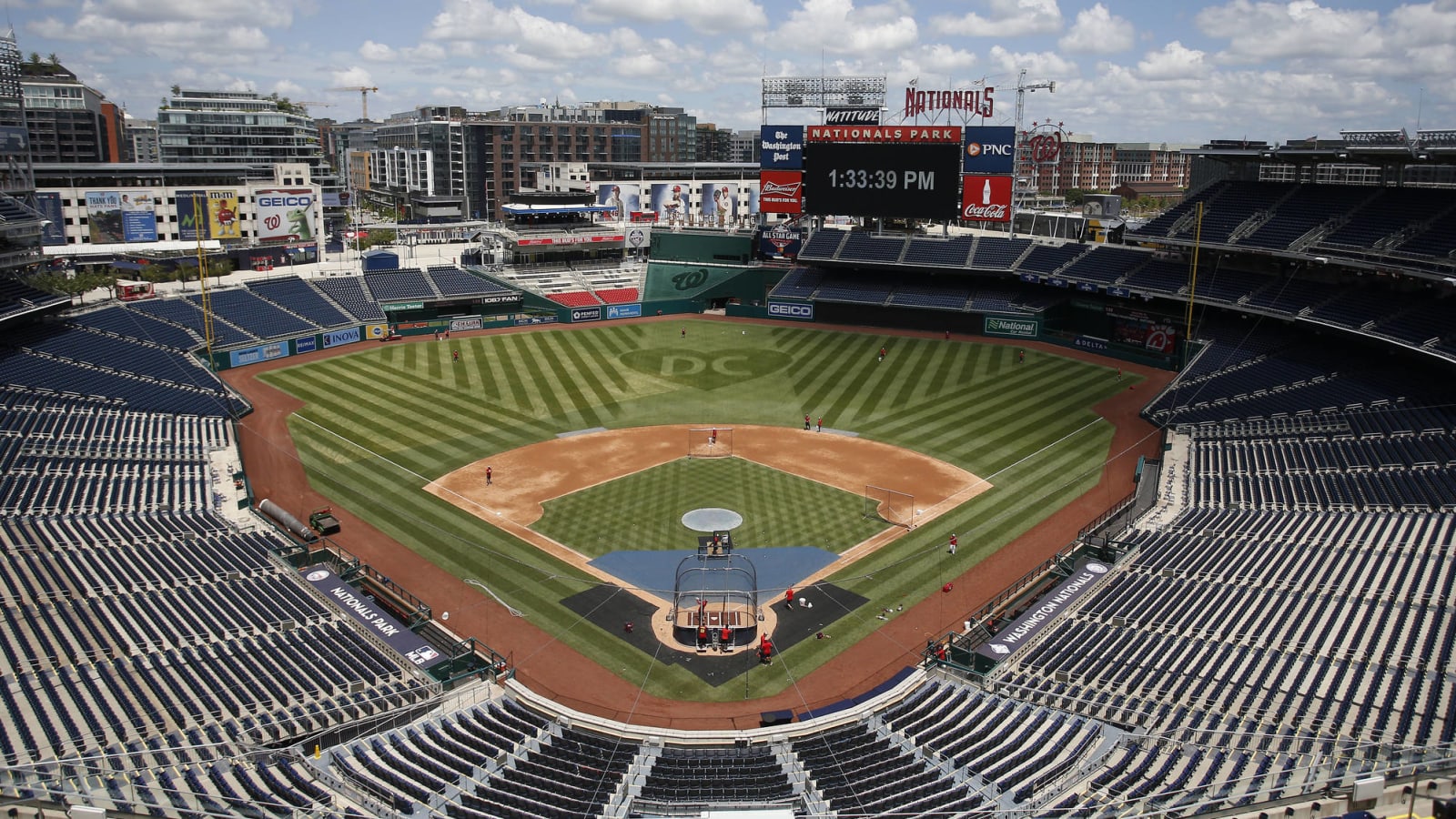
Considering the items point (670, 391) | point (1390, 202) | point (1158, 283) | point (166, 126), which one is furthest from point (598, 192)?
point (1390, 202)

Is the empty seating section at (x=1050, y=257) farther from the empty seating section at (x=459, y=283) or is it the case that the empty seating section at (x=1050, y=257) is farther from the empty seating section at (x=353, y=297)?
the empty seating section at (x=353, y=297)

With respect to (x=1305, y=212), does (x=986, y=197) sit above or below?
above

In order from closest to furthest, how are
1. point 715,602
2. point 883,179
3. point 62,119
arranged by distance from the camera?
1. point 715,602
2. point 883,179
3. point 62,119

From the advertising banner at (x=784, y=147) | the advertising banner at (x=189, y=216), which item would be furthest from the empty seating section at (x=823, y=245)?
the advertising banner at (x=189, y=216)

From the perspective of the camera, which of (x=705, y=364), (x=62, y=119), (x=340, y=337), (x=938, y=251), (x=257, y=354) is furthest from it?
(x=62, y=119)

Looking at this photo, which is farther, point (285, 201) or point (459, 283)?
point (285, 201)

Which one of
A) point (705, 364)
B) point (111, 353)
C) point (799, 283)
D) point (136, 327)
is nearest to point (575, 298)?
point (799, 283)

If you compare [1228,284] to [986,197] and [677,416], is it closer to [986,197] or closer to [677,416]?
[986,197]
